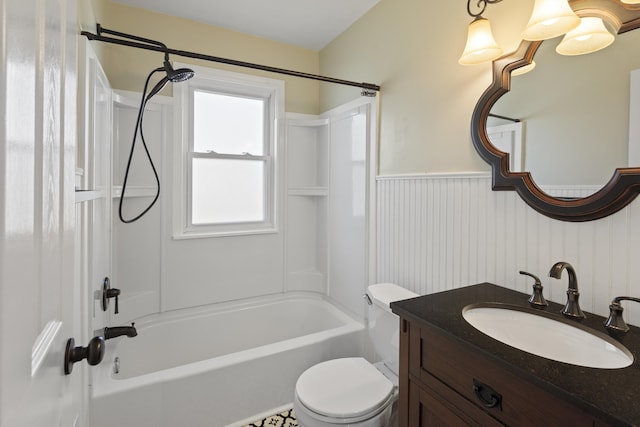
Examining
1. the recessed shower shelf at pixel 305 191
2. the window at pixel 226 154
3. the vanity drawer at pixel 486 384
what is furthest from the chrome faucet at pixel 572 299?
the window at pixel 226 154

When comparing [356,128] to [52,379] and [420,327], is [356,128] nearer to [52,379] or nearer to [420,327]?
[420,327]

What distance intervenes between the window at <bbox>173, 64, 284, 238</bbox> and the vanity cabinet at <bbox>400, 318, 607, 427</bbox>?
1834mm

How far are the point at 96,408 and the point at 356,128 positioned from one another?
216cm

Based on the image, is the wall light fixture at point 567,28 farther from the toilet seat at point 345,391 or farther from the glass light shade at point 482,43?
the toilet seat at point 345,391

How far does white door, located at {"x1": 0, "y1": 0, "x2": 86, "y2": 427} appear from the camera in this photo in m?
0.36

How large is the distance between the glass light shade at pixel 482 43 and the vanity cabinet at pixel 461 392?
1.12 meters

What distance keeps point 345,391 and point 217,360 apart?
2.44 feet

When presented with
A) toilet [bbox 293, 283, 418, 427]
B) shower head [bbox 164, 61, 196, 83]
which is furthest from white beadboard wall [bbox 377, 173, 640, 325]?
shower head [bbox 164, 61, 196, 83]

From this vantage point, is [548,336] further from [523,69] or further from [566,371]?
[523,69]

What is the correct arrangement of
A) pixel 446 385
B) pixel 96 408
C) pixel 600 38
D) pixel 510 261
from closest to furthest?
pixel 446 385 < pixel 600 38 < pixel 510 261 < pixel 96 408

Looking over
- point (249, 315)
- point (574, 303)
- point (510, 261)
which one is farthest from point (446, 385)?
point (249, 315)

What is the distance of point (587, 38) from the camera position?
1.08 m

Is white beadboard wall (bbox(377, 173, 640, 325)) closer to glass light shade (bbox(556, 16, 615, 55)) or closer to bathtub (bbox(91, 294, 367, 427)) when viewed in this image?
glass light shade (bbox(556, 16, 615, 55))

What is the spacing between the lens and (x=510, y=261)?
1319 mm
